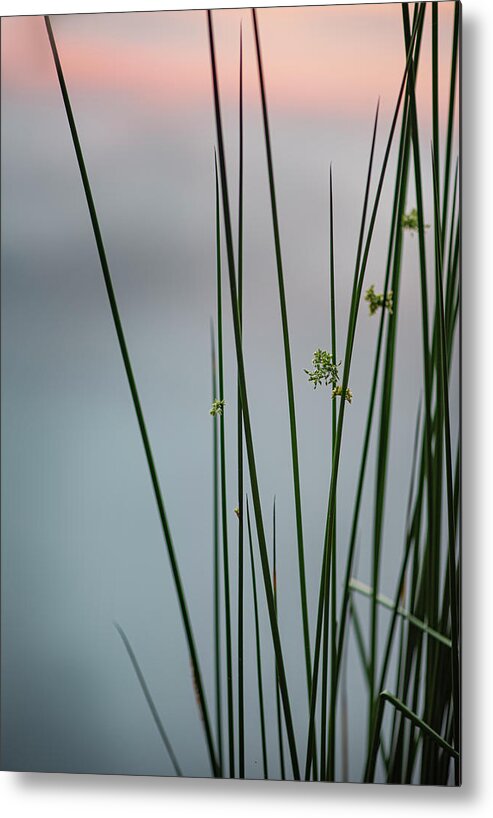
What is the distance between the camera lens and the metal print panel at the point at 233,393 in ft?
3.55

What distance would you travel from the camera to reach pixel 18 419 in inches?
45.2

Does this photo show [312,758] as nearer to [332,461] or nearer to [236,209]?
[332,461]

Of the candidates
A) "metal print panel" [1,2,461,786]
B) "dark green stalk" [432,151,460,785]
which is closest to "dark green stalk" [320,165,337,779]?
"metal print panel" [1,2,461,786]

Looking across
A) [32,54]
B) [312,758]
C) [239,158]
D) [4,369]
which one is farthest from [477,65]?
[312,758]

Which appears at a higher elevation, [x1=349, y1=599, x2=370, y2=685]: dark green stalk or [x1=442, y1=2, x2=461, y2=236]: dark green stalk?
[x1=442, y1=2, x2=461, y2=236]: dark green stalk

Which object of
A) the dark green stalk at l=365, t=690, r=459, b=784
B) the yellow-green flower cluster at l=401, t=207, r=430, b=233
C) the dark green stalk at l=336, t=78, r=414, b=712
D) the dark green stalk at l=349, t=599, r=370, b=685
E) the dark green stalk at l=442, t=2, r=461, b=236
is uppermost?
the dark green stalk at l=442, t=2, r=461, b=236

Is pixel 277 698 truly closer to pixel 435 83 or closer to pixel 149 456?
pixel 149 456

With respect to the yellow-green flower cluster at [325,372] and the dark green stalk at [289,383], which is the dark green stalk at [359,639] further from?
the yellow-green flower cluster at [325,372]

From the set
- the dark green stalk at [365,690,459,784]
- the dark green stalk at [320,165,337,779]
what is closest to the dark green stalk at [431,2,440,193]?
the dark green stalk at [320,165,337,779]

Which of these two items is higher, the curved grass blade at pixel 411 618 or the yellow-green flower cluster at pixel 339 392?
the yellow-green flower cluster at pixel 339 392

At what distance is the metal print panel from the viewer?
1.08 m

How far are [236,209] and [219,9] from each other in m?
0.22

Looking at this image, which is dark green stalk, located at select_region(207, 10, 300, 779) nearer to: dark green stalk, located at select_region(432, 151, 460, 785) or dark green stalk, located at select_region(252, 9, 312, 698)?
dark green stalk, located at select_region(252, 9, 312, 698)

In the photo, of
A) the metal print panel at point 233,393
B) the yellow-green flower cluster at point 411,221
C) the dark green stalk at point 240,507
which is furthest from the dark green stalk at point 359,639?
the yellow-green flower cluster at point 411,221
